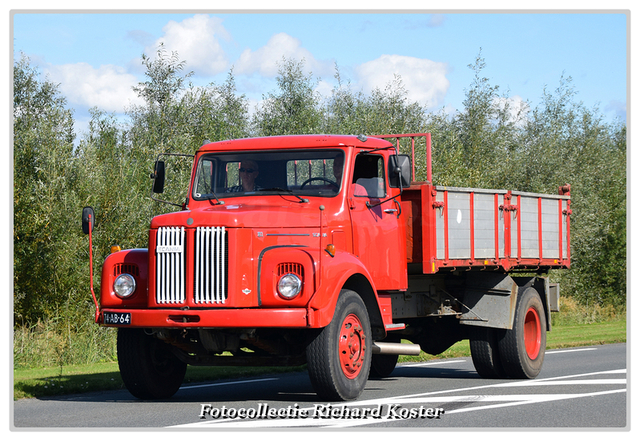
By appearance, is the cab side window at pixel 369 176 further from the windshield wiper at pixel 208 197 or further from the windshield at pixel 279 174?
the windshield wiper at pixel 208 197

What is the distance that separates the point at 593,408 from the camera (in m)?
8.93

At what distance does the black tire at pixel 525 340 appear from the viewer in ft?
42.6

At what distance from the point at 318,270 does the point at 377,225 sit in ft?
6.50

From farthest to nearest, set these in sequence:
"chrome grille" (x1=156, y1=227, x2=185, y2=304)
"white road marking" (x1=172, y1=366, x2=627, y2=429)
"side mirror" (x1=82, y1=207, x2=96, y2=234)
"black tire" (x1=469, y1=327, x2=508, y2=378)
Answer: "black tire" (x1=469, y1=327, x2=508, y2=378) → "side mirror" (x1=82, y1=207, x2=96, y2=234) → "chrome grille" (x1=156, y1=227, x2=185, y2=304) → "white road marking" (x1=172, y1=366, x2=627, y2=429)

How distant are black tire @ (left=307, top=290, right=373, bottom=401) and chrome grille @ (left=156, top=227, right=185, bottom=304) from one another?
4.99ft

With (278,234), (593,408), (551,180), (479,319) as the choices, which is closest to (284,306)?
(278,234)

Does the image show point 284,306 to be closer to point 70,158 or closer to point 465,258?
point 465,258

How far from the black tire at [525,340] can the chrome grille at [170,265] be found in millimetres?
5830

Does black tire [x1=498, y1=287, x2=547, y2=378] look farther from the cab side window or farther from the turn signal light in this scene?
the turn signal light

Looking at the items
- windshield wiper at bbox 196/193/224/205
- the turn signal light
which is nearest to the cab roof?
windshield wiper at bbox 196/193/224/205

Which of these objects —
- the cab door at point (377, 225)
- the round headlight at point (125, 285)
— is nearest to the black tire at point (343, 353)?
the cab door at point (377, 225)

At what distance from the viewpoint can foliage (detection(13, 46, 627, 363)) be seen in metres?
22.4

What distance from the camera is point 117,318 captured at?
951cm

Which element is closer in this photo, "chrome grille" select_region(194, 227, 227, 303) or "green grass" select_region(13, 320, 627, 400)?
"chrome grille" select_region(194, 227, 227, 303)
